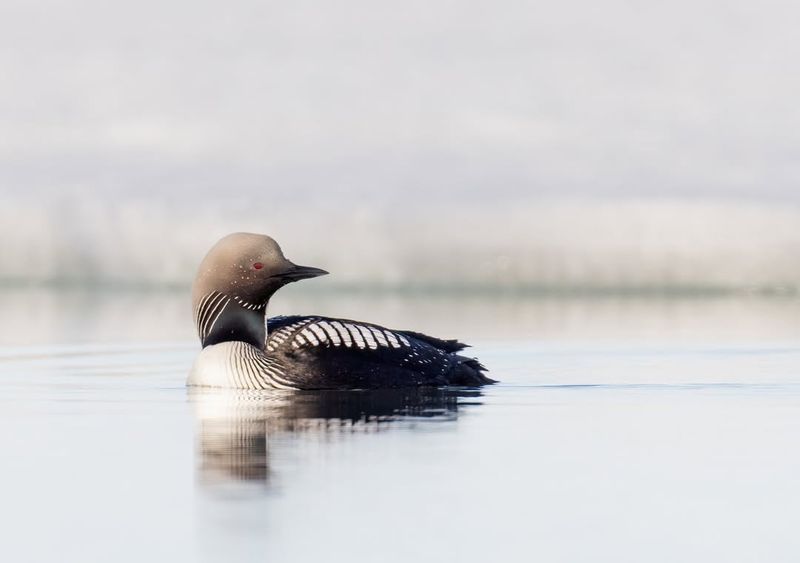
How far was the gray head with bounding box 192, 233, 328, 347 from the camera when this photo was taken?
31.1ft

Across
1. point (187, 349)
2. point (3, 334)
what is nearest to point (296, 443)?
point (187, 349)

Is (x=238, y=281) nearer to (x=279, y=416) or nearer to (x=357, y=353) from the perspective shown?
(x=357, y=353)

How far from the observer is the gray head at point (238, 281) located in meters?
9.47

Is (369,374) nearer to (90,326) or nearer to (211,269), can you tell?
(211,269)

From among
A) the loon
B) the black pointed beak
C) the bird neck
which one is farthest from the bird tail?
the bird neck

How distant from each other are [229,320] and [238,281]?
0.27 meters

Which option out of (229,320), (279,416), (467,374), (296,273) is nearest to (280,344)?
(229,320)

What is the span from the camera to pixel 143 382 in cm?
991

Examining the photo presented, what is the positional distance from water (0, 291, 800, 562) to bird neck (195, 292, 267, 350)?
20.0 inches

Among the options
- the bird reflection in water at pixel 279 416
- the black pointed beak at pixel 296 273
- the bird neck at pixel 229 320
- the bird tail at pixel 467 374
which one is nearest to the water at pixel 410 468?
the bird reflection in water at pixel 279 416

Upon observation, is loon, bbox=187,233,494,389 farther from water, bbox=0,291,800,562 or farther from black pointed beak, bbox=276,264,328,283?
water, bbox=0,291,800,562

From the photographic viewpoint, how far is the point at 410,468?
5836 mm

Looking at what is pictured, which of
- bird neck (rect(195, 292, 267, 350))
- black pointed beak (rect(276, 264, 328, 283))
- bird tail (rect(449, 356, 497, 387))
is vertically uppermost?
black pointed beak (rect(276, 264, 328, 283))

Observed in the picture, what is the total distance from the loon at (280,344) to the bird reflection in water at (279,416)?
0.11 meters
